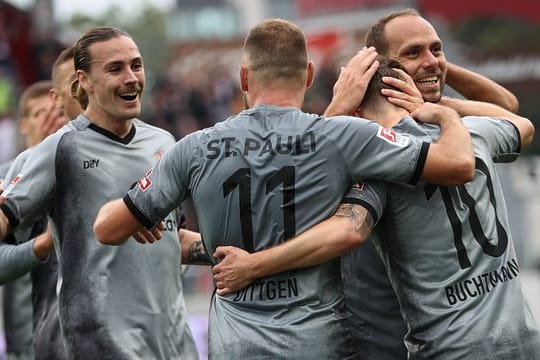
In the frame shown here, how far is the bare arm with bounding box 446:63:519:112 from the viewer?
729cm

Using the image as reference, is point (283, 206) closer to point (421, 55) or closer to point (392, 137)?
point (392, 137)

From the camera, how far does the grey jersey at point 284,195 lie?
18.6ft

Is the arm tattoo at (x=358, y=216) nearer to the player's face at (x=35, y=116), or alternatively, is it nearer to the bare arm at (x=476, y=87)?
the bare arm at (x=476, y=87)

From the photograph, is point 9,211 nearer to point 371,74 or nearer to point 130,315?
point 130,315

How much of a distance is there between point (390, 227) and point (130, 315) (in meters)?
1.71

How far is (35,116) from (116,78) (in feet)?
5.94

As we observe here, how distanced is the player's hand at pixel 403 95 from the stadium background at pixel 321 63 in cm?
295

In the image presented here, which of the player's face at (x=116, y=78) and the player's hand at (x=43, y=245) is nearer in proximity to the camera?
the player's face at (x=116, y=78)

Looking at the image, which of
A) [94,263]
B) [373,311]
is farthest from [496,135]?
[94,263]

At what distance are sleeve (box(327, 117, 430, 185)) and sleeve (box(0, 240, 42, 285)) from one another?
2.52 metres

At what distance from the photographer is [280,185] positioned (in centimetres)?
568

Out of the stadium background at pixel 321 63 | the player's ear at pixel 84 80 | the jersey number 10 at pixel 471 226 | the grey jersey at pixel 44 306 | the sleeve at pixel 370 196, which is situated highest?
the player's ear at pixel 84 80

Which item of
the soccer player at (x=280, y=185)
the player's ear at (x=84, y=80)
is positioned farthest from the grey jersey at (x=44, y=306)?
the soccer player at (x=280, y=185)

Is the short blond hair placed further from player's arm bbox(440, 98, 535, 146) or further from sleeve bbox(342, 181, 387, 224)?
player's arm bbox(440, 98, 535, 146)
